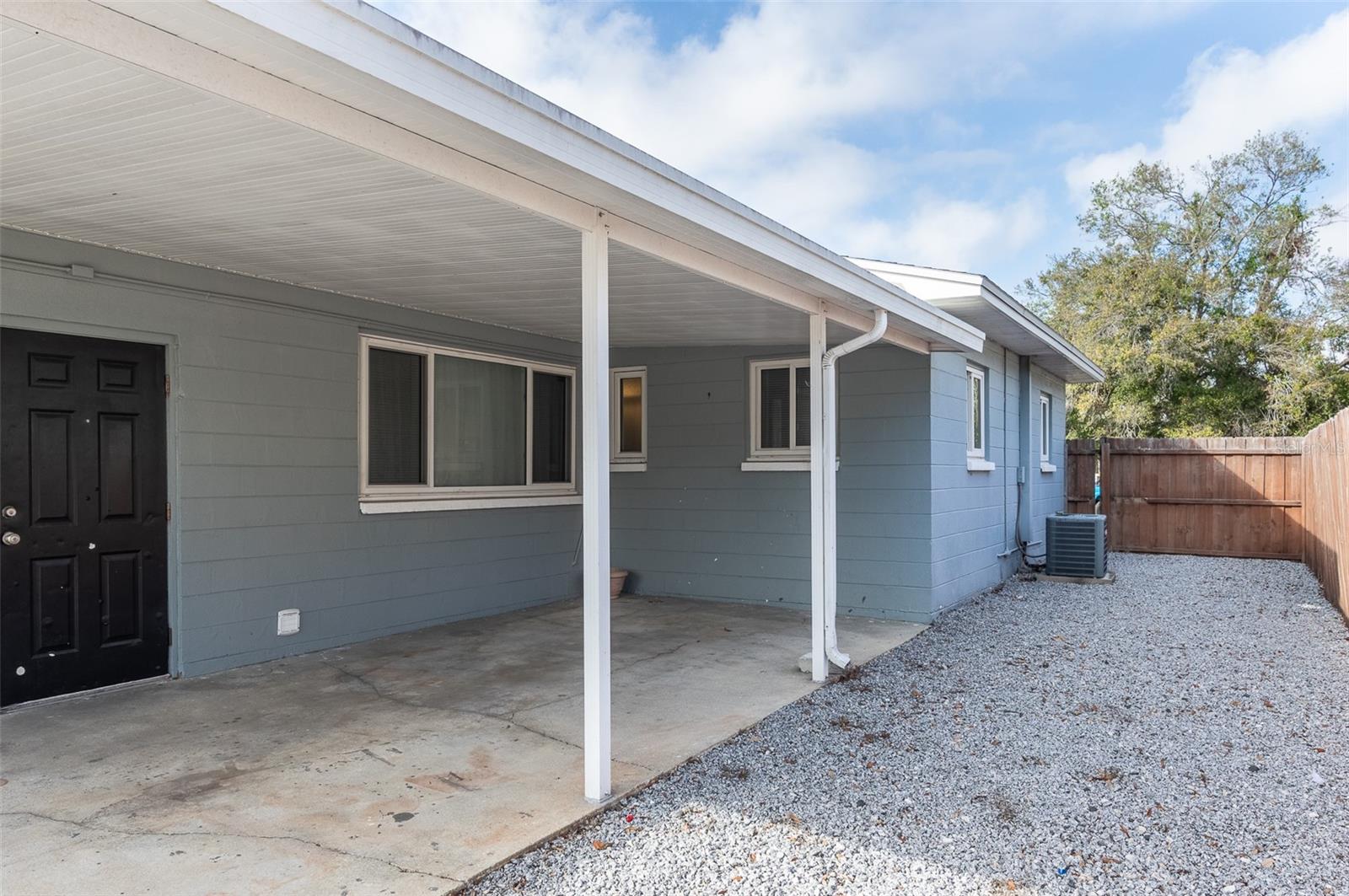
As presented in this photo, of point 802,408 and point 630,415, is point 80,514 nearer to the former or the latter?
point 630,415

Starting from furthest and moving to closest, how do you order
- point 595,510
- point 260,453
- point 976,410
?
1. point 976,410
2. point 260,453
3. point 595,510

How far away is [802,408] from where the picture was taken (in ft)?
23.8

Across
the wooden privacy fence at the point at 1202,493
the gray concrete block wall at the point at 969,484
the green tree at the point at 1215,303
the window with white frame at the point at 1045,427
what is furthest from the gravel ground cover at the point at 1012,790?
the green tree at the point at 1215,303

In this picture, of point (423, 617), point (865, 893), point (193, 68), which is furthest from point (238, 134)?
point (423, 617)

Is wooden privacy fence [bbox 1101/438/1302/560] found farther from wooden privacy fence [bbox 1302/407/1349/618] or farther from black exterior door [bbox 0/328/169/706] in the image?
black exterior door [bbox 0/328/169/706]

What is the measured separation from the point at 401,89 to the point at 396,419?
4.19 meters

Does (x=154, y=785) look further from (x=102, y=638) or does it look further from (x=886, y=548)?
(x=886, y=548)

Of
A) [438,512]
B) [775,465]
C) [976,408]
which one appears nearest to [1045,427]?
[976,408]

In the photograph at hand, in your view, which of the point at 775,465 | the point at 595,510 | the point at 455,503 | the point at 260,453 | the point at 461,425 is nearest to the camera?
the point at 595,510

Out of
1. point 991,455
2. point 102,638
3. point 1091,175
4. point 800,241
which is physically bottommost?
point 102,638

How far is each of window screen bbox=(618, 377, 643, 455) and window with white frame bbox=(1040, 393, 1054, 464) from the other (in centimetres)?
606

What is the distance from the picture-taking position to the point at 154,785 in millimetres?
3299

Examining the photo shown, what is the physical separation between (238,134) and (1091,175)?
72.2 feet

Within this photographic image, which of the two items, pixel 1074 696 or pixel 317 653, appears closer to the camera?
pixel 1074 696
